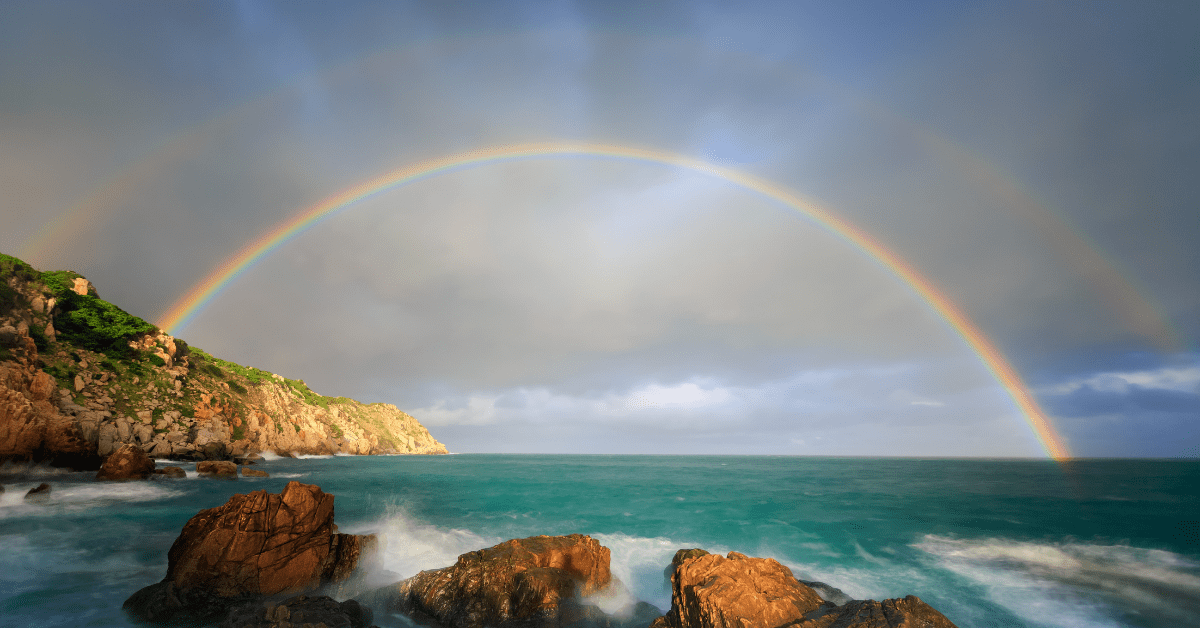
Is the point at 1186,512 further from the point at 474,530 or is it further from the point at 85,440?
the point at 85,440

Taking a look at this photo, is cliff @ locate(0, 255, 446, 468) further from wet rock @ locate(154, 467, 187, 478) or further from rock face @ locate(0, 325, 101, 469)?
wet rock @ locate(154, 467, 187, 478)

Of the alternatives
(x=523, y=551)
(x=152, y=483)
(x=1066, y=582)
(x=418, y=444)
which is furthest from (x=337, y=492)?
(x=418, y=444)

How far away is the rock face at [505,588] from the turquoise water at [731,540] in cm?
91

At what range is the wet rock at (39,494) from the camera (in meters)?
21.2

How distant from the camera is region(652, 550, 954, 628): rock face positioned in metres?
7.84

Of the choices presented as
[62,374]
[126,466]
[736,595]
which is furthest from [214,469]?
[736,595]

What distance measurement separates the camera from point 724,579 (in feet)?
29.4

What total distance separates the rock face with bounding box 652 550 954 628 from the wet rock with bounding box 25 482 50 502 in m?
29.4

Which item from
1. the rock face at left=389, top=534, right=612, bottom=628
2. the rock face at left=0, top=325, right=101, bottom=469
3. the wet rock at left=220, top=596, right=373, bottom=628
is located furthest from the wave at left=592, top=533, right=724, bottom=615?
the rock face at left=0, top=325, right=101, bottom=469

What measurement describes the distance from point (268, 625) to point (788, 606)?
31.8 feet

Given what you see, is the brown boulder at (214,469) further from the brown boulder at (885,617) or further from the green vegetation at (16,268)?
the brown boulder at (885,617)

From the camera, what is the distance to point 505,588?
36.4ft

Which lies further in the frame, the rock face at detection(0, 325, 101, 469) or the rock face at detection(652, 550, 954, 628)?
the rock face at detection(0, 325, 101, 469)

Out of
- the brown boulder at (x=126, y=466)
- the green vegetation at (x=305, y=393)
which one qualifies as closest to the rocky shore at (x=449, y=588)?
the brown boulder at (x=126, y=466)
